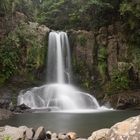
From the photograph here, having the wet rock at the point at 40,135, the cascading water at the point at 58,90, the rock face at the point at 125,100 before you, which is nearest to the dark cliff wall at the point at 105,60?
the cascading water at the point at 58,90

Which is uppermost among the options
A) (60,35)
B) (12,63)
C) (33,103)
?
(60,35)

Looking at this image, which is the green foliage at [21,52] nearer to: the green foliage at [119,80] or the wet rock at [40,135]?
the green foliage at [119,80]

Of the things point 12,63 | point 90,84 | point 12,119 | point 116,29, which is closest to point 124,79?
point 90,84

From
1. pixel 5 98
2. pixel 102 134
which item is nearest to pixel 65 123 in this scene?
pixel 102 134

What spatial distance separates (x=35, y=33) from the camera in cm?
2475

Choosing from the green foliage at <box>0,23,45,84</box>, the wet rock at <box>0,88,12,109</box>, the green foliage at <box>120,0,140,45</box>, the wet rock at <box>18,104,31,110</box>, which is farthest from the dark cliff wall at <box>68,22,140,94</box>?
the wet rock at <box>18,104,31,110</box>

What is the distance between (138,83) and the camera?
23.1 metres

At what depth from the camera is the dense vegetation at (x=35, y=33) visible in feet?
73.6

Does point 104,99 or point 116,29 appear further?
point 116,29

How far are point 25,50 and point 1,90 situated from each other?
3736 mm

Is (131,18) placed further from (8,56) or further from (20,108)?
(20,108)

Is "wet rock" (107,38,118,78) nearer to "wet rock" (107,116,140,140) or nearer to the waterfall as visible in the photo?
the waterfall

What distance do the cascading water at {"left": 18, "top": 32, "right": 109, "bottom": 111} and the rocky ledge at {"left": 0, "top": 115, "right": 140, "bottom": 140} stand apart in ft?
30.1

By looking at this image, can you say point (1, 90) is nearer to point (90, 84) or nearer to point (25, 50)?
point (25, 50)
